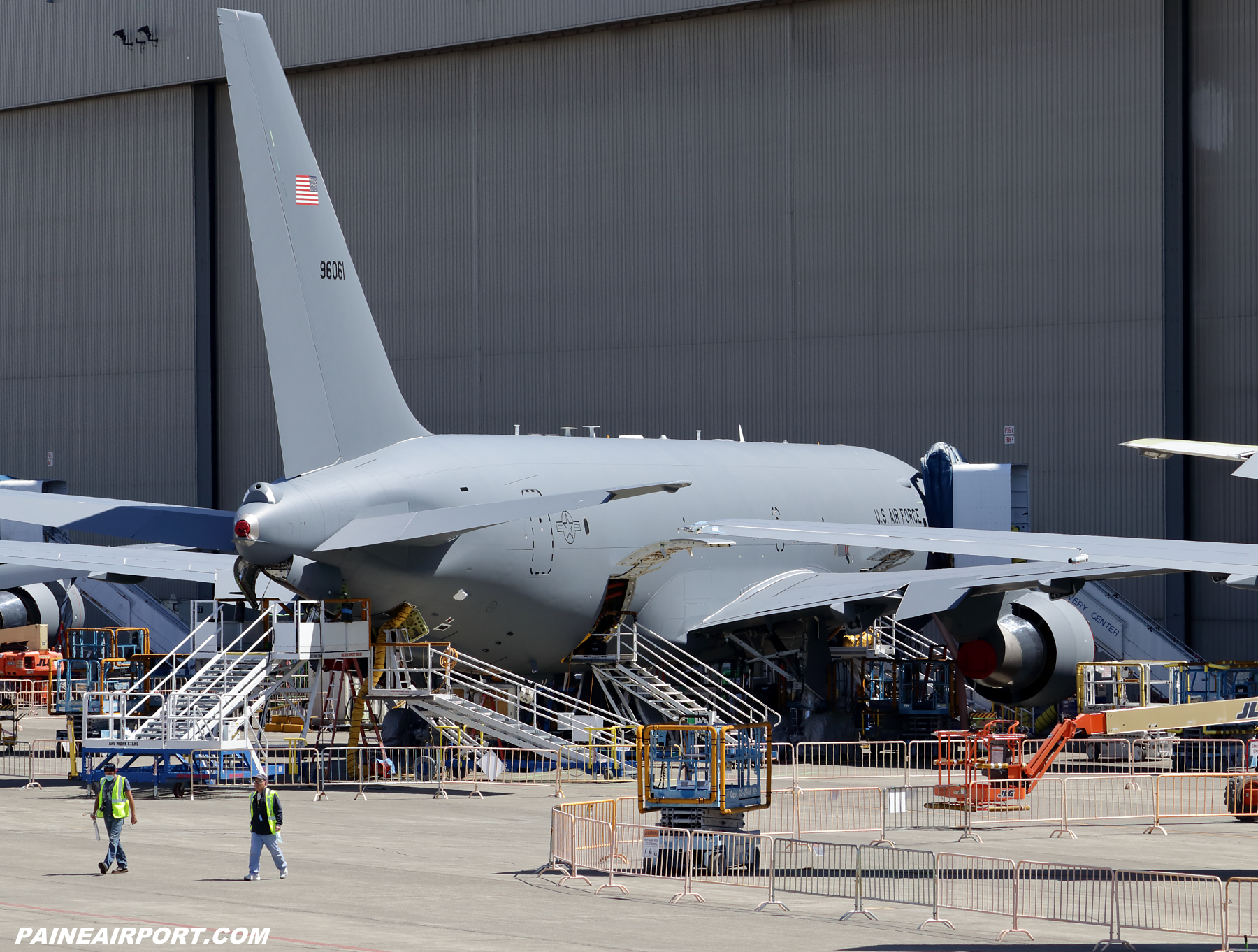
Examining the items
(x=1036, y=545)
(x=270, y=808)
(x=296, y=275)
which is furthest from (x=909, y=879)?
(x=296, y=275)

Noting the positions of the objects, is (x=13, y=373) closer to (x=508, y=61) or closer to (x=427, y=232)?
(x=427, y=232)

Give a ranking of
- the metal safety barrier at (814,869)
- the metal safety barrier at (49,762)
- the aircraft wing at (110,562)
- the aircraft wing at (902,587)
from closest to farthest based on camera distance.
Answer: the metal safety barrier at (814,869)
the aircraft wing at (902,587)
the metal safety barrier at (49,762)
the aircraft wing at (110,562)

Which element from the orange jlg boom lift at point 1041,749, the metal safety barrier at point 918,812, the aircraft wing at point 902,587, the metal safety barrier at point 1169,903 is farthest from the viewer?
the aircraft wing at point 902,587

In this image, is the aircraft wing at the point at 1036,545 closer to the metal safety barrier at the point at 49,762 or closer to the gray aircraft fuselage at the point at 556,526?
the gray aircraft fuselage at the point at 556,526

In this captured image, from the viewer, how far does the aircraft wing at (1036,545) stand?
58.0 feet

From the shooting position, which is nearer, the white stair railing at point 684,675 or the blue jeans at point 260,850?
the blue jeans at point 260,850

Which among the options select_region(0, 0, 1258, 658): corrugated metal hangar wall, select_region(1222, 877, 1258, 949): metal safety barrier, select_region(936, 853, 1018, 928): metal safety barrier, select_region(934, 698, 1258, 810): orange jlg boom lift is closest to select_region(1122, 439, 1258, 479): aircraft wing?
select_region(934, 698, 1258, 810): orange jlg boom lift

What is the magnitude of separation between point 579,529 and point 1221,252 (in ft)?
67.8

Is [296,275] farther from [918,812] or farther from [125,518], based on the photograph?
[918,812]

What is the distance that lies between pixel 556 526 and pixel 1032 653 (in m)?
10.3

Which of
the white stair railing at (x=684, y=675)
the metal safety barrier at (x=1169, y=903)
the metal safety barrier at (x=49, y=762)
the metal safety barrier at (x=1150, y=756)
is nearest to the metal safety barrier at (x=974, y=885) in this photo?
the metal safety barrier at (x=1169, y=903)

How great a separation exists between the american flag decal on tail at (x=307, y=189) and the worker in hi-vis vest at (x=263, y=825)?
12829 mm

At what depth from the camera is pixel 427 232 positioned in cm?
5597

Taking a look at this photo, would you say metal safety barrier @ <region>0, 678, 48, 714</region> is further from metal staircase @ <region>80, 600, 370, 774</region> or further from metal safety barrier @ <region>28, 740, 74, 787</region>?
metal staircase @ <region>80, 600, 370, 774</region>
